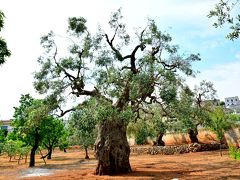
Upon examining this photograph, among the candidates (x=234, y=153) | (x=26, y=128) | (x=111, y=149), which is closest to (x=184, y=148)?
(x=26, y=128)

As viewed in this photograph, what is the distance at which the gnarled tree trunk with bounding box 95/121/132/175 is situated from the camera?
2352 cm

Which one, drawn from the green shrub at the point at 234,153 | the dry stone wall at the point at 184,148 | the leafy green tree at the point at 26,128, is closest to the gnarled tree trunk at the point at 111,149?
the green shrub at the point at 234,153

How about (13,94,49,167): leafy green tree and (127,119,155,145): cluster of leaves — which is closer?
(13,94,49,167): leafy green tree

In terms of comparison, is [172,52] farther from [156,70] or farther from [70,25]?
[70,25]

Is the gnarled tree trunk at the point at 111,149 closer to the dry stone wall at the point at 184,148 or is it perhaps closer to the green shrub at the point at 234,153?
the green shrub at the point at 234,153

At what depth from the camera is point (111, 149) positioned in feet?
77.0

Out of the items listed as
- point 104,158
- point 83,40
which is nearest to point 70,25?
point 83,40

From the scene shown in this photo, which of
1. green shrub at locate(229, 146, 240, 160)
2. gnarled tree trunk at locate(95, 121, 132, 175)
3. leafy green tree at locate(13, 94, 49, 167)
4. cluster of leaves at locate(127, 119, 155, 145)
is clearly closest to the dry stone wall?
cluster of leaves at locate(127, 119, 155, 145)

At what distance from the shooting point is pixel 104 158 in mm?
23594

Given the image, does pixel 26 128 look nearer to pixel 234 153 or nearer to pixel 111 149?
pixel 111 149

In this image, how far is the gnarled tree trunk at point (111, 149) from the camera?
23516 millimetres

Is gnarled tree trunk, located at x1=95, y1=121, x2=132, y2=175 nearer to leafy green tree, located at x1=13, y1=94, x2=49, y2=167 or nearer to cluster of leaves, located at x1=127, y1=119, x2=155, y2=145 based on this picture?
leafy green tree, located at x1=13, y1=94, x2=49, y2=167

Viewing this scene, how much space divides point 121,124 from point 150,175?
12.8ft

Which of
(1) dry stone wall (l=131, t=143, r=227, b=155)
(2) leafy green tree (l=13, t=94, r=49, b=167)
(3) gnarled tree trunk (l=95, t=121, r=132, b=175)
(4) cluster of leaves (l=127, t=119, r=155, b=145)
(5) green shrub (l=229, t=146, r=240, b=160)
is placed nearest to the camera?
(5) green shrub (l=229, t=146, r=240, b=160)
